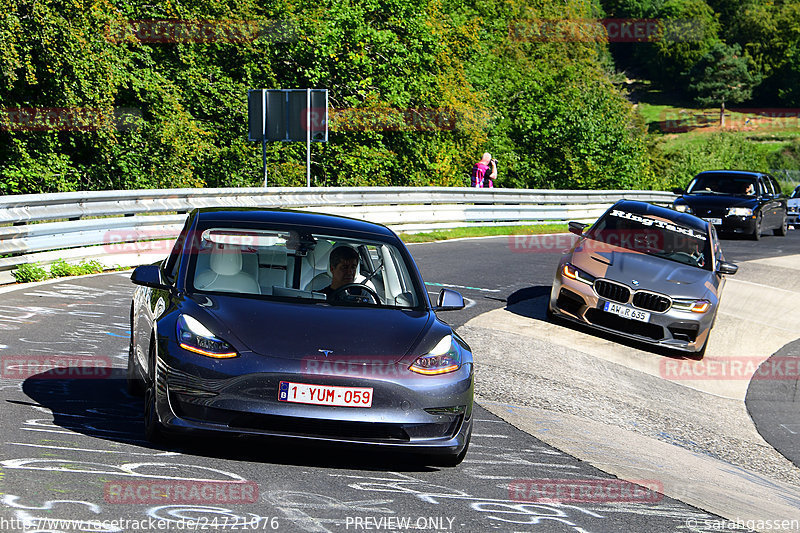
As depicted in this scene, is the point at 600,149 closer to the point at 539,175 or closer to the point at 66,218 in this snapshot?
the point at 539,175

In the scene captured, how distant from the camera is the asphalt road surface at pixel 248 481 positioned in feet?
15.4

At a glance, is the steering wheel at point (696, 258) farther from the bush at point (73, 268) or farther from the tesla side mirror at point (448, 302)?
the bush at point (73, 268)

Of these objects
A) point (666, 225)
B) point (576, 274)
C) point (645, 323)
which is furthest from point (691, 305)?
point (666, 225)

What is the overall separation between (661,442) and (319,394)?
3894 mm

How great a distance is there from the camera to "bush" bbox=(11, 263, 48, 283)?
1345cm

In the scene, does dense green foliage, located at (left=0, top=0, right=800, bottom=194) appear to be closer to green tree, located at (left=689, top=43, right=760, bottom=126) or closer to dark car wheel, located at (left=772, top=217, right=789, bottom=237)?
dark car wheel, located at (left=772, top=217, right=789, bottom=237)

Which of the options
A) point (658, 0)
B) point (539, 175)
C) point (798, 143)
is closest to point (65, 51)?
point (539, 175)

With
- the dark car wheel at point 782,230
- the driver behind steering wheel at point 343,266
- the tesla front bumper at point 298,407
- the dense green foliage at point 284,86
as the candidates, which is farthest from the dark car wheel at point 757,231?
the tesla front bumper at point 298,407

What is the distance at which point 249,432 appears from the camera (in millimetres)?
5543

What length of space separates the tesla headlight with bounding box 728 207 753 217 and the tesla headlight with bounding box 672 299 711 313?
15091mm

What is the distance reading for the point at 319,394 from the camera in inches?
217

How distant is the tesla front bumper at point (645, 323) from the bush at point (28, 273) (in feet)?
21.7

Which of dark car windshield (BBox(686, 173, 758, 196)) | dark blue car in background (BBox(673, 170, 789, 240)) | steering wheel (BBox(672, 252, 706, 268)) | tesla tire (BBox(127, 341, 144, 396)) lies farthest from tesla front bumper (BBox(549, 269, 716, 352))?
dark car windshield (BBox(686, 173, 758, 196))

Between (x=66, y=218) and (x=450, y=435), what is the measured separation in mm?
10070
